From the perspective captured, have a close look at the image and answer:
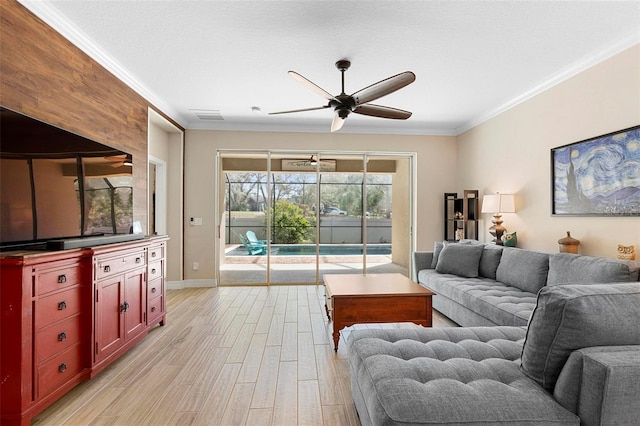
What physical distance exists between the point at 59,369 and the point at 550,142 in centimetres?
473

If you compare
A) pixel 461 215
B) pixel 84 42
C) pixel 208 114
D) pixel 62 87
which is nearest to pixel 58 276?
pixel 62 87

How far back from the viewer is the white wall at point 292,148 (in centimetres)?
531

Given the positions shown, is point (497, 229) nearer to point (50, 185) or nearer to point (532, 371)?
point (532, 371)

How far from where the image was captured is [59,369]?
202 cm

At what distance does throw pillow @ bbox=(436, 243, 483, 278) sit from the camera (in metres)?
3.84

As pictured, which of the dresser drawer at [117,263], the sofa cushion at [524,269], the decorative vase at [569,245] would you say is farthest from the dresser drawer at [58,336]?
the decorative vase at [569,245]

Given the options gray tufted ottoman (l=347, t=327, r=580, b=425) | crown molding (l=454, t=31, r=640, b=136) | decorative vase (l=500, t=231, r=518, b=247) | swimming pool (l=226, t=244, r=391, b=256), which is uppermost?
crown molding (l=454, t=31, r=640, b=136)

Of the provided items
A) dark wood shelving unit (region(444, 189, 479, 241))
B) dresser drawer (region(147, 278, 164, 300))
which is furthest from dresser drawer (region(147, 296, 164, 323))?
dark wood shelving unit (region(444, 189, 479, 241))

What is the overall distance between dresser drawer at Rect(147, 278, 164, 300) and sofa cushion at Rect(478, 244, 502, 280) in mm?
3620

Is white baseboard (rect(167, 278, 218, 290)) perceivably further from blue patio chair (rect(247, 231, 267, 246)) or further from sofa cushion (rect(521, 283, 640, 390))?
sofa cushion (rect(521, 283, 640, 390))

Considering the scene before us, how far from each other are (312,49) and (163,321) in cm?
315

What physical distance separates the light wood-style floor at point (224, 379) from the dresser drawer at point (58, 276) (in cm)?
75

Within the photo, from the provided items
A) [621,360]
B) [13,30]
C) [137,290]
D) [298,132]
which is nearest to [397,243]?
[298,132]

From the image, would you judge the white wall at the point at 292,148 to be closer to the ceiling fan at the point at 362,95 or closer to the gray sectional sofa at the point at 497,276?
the gray sectional sofa at the point at 497,276
